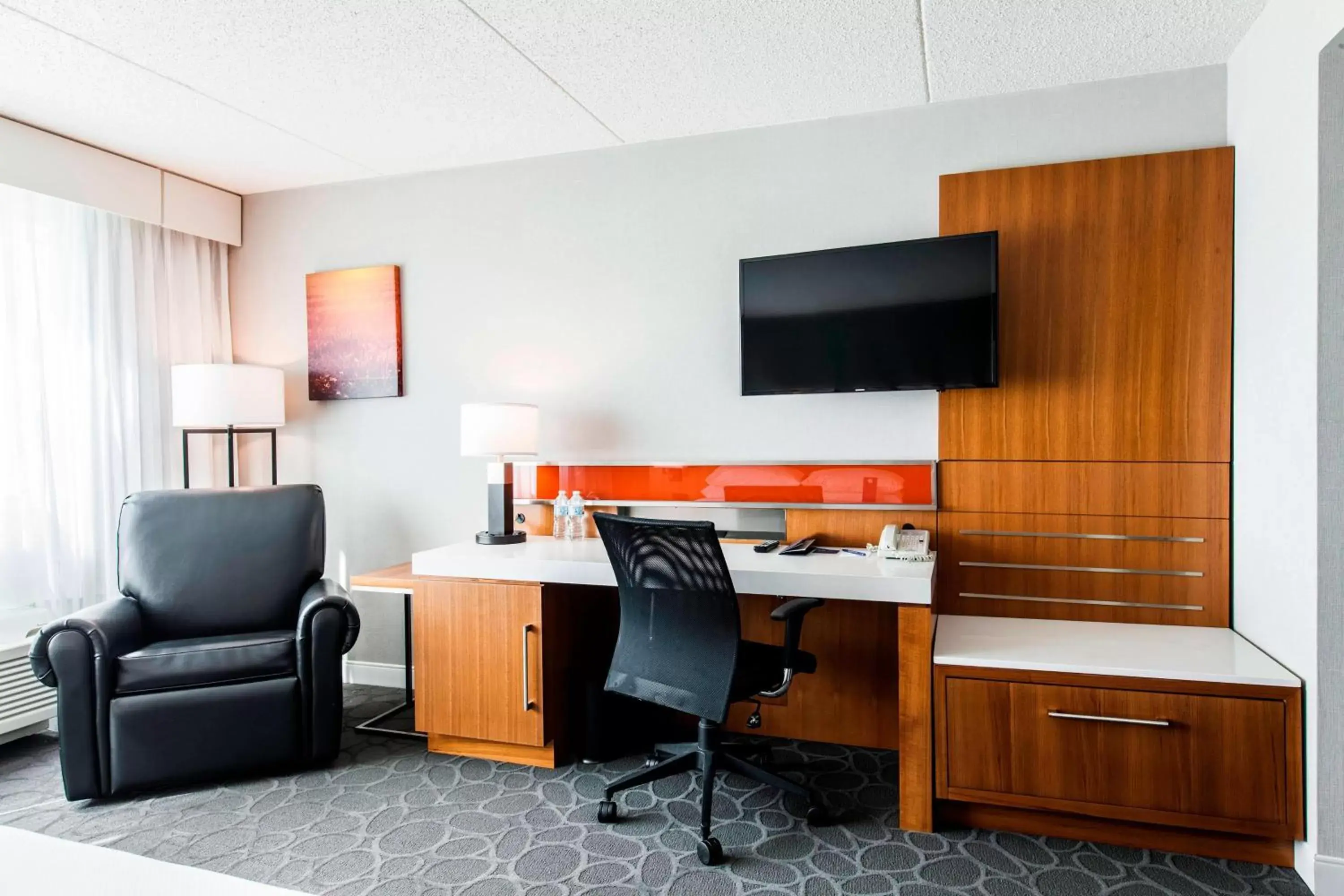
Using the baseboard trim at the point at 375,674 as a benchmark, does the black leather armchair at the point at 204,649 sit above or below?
above

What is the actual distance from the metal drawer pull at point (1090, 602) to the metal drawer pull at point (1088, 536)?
0.21 m

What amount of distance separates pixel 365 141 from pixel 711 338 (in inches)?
65.9

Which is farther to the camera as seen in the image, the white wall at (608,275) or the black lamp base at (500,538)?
the black lamp base at (500,538)

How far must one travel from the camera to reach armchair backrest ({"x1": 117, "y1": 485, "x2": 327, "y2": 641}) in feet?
10.2

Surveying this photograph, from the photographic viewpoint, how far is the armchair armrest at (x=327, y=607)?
2891 mm

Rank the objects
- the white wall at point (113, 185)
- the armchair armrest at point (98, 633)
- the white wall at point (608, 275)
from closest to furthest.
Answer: the armchair armrest at point (98, 633), the white wall at point (608, 275), the white wall at point (113, 185)

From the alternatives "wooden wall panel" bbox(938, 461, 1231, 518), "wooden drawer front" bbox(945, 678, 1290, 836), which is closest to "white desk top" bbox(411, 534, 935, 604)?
"wooden drawer front" bbox(945, 678, 1290, 836)

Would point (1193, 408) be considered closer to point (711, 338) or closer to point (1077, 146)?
point (1077, 146)

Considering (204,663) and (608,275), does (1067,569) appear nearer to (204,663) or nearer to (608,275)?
(608,275)

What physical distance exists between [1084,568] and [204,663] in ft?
10.1

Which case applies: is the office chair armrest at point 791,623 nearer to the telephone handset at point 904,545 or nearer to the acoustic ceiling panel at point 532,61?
the telephone handset at point 904,545

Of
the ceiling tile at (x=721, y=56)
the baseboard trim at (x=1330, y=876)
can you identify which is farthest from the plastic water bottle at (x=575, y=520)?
the baseboard trim at (x=1330, y=876)

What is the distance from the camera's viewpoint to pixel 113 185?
3.55 metres

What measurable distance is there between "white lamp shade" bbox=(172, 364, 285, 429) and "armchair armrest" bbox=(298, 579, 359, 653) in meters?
1.05
